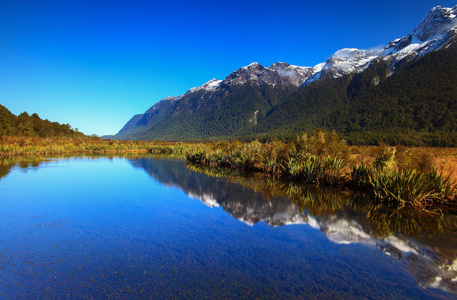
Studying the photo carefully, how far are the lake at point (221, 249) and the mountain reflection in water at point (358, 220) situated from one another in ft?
0.14

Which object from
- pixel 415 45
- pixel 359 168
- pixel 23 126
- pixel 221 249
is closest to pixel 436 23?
pixel 415 45

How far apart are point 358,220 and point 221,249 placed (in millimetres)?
5239

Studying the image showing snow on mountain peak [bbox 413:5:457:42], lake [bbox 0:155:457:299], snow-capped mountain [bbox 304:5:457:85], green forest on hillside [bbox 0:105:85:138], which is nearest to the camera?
lake [bbox 0:155:457:299]

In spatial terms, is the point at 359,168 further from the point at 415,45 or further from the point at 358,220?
the point at 415,45

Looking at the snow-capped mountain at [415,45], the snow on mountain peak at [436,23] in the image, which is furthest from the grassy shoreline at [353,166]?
the snow on mountain peak at [436,23]

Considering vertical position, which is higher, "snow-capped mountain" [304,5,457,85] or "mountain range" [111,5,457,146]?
"snow-capped mountain" [304,5,457,85]

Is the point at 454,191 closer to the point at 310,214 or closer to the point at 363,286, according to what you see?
the point at 310,214

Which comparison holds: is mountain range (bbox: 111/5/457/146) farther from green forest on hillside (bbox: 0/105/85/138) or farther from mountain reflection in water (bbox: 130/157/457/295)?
green forest on hillside (bbox: 0/105/85/138)

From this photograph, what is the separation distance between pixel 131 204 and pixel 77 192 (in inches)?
163

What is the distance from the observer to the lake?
4.32 m

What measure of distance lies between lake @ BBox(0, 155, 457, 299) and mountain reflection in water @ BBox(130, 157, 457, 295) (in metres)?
0.04

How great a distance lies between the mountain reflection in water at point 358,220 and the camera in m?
5.46

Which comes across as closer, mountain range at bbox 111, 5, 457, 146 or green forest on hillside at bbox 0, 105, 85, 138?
green forest on hillside at bbox 0, 105, 85, 138

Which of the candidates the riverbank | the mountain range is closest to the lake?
the riverbank
